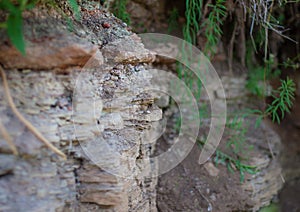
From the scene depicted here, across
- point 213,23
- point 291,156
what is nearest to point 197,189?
point 213,23

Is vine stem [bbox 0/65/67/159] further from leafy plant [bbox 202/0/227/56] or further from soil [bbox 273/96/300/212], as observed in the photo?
soil [bbox 273/96/300/212]

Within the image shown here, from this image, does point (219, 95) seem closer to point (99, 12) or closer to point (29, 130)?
point (99, 12)

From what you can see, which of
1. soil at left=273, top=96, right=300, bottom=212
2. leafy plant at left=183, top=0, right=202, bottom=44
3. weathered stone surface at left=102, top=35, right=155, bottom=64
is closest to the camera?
weathered stone surface at left=102, top=35, right=155, bottom=64

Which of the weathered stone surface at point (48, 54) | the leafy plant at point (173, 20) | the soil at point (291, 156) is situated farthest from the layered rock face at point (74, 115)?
the soil at point (291, 156)

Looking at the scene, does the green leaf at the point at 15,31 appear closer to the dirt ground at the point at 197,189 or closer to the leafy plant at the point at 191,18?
the leafy plant at the point at 191,18

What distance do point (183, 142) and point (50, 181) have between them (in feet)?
3.46

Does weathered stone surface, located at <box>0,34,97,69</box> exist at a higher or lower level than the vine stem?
higher

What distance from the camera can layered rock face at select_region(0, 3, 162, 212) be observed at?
126cm

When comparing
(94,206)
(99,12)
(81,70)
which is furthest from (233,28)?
(94,206)

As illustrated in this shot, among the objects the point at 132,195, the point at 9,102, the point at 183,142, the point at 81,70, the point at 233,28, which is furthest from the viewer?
the point at 233,28

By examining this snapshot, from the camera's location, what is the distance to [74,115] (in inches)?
53.1

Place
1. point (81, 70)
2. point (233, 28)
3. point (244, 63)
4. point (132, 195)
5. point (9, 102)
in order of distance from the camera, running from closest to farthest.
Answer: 1. point (9, 102)
2. point (81, 70)
3. point (132, 195)
4. point (233, 28)
5. point (244, 63)

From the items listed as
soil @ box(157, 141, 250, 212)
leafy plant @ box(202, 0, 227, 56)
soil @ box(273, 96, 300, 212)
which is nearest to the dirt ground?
soil @ box(157, 141, 250, 212)

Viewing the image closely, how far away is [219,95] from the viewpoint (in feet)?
8.29
